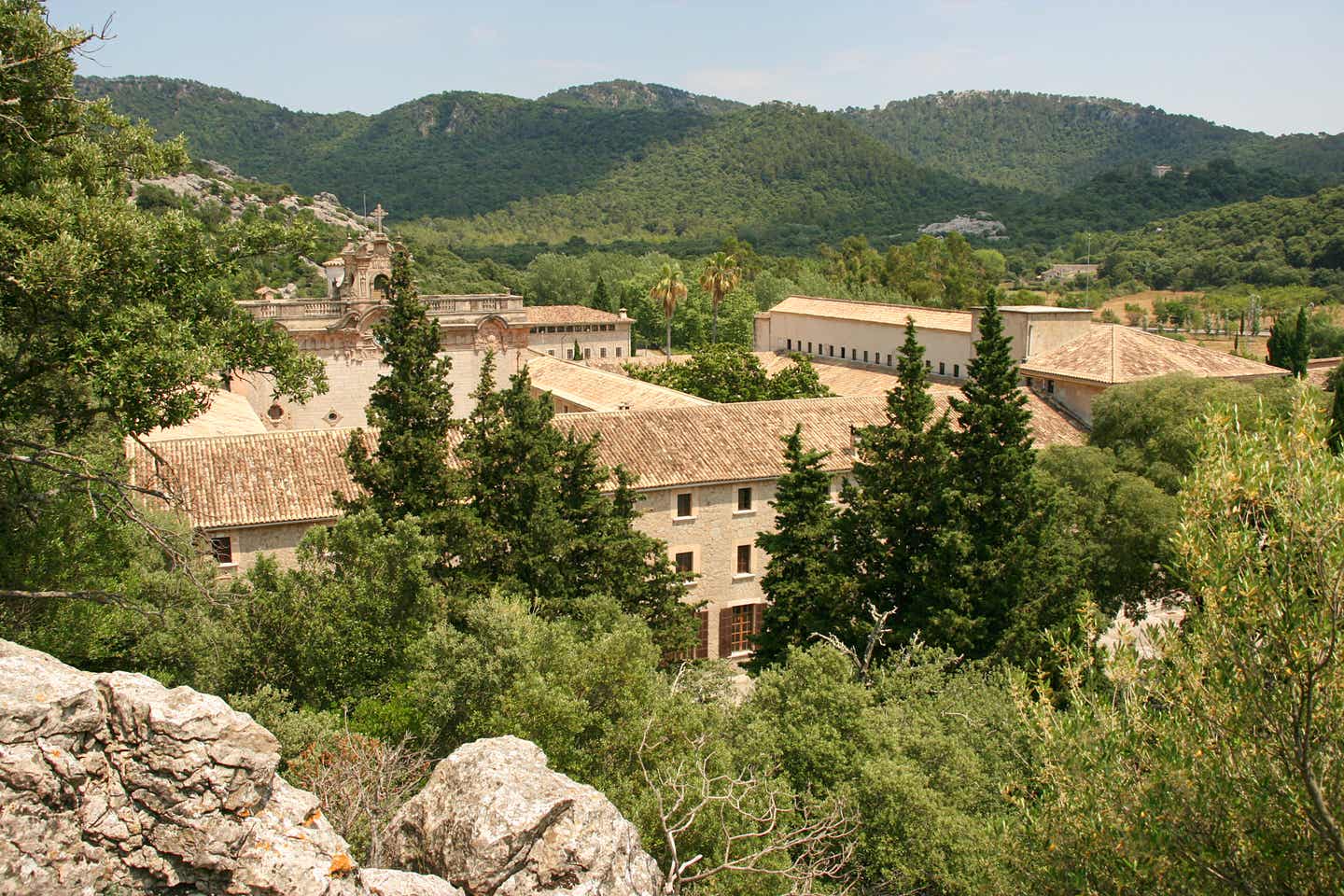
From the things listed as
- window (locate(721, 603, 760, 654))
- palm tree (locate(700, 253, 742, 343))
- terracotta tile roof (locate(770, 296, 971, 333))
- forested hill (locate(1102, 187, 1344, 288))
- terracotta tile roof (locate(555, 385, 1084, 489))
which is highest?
forested hill (locate(1102, 187, 1344, 288))

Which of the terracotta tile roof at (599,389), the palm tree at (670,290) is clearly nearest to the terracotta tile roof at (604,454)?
the terracotta tile roof at (599,389)

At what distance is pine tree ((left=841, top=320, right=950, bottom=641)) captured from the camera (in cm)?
2397

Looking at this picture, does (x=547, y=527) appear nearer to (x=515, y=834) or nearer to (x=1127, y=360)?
(x=515, y=834)

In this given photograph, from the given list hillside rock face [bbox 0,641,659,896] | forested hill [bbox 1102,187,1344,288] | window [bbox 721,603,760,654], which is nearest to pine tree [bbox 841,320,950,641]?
window [bbox 721,603,760,654]

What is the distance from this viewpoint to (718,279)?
3228 inches

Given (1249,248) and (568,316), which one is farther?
(1249,248)

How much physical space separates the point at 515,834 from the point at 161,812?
2.88 meters

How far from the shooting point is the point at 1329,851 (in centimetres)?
989

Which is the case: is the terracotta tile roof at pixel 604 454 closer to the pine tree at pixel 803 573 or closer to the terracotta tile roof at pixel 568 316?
the pine tree at pixel 803 573

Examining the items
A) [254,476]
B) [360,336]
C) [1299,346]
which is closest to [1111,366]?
[1299,346]

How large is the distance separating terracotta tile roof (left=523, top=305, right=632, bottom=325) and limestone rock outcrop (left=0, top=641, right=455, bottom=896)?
71.4 m

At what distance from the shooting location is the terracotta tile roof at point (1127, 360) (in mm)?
40188

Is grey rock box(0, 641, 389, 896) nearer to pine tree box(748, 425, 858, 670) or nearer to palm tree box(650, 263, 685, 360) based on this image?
pine tree box(748, 425, 858, 670)

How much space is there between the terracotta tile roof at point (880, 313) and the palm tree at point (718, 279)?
44.4ft
